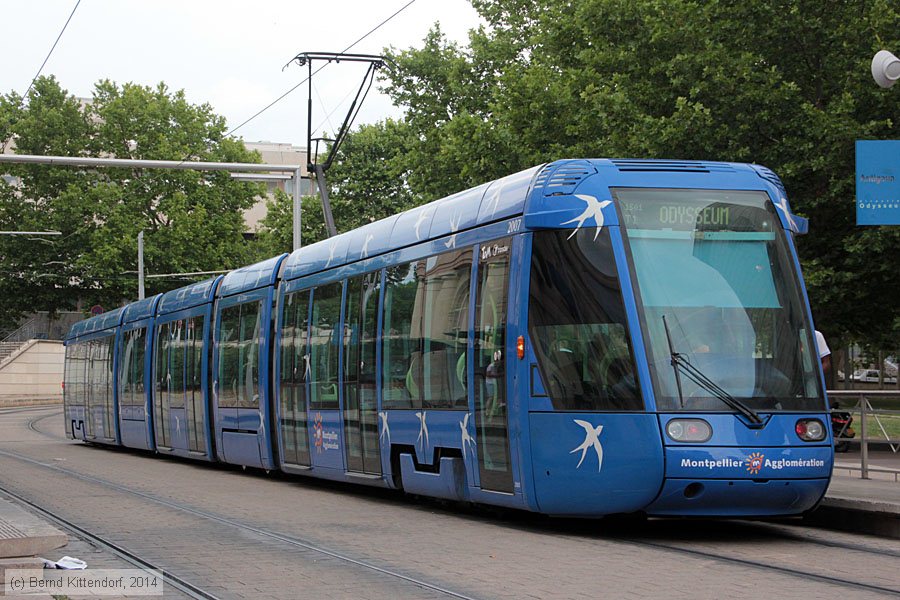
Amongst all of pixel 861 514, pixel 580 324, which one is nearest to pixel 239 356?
pixel 580 324

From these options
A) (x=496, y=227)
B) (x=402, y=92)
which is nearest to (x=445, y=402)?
(x=496, y=227)

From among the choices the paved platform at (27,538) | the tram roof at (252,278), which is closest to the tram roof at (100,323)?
the tram roof at (252,278)

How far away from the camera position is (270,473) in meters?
20.0

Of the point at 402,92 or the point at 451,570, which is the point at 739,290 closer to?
the point at 451,570

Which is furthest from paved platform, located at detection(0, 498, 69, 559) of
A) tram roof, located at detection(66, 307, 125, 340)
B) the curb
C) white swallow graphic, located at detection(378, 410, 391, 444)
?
tram roof, located at detection(66, 307, 125, 340)

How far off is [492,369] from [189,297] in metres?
12.3

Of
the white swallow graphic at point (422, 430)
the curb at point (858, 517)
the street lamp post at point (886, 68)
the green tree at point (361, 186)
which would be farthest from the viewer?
the green tree at point (361, 186)

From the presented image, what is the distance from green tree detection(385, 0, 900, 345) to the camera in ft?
78.4

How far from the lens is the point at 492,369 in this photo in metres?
11.1

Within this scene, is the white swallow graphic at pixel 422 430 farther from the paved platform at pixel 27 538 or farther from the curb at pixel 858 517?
the paved platform at pixel 27 538

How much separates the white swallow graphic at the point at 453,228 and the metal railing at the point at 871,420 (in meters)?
4.58

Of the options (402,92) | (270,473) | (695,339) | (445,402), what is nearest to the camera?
(695,339)

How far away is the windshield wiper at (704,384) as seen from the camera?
9.84 meters

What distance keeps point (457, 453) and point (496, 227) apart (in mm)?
2080
